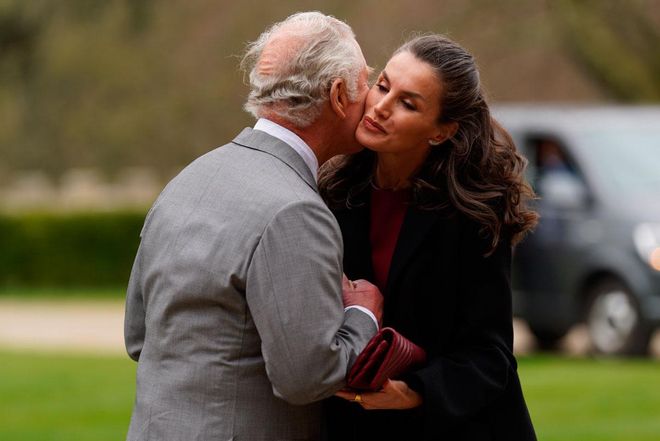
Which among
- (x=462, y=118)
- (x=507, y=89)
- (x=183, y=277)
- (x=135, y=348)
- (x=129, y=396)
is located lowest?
(x=129, y=396)

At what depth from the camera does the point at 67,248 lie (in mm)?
22109

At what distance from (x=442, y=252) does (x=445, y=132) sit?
0.30 meters

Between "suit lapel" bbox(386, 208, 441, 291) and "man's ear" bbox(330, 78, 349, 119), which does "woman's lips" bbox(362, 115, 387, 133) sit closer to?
"man's ear" bbox(330, 78, 349, 119)

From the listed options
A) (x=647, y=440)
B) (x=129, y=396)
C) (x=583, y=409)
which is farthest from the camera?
(x=129, y=396)

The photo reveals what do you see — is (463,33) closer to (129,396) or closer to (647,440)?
(129,396)

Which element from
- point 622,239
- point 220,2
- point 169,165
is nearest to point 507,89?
point 220,2

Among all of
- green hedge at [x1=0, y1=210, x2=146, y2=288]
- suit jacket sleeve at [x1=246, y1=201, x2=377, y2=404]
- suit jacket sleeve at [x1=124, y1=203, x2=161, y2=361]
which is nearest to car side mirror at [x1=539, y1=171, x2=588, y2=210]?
suit jacket sleeve at [x1=124, y1=203, x2=161, y2=361]

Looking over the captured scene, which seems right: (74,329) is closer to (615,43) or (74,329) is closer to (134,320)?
(615,43)

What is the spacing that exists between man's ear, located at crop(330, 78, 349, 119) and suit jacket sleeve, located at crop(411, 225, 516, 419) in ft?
1.36

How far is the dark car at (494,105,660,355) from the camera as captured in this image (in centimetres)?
1075

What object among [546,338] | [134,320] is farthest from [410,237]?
[546,338]

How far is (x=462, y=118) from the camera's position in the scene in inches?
134

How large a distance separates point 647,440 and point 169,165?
830 inches

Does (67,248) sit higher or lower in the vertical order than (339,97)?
lower
